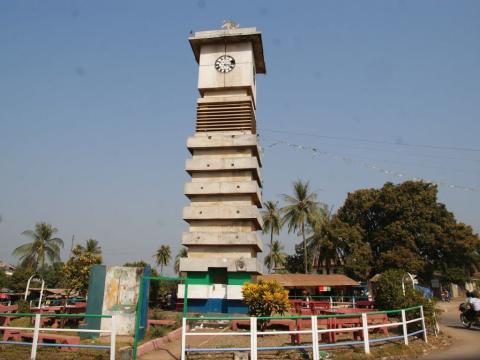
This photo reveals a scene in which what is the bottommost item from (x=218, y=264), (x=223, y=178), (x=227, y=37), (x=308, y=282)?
(x=308, y=282)

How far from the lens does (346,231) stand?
48.2 metres

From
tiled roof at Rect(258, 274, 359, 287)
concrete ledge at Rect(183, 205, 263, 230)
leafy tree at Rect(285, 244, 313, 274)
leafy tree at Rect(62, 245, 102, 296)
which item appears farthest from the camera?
leafy tree at Rect(285, 244, 313, 274)

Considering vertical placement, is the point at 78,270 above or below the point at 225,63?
below

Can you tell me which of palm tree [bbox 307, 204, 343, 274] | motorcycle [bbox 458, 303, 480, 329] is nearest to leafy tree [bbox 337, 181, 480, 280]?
palm tree [bbox 307, 204, 343, 274]

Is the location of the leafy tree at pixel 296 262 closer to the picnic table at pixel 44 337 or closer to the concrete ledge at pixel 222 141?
the concrete ledge at pixel 222 141

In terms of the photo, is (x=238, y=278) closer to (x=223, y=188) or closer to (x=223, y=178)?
(x=223, y=188)

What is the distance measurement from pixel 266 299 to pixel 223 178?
13.7 metres

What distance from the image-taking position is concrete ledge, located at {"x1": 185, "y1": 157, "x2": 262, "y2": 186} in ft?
94.0

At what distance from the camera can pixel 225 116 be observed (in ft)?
99.9

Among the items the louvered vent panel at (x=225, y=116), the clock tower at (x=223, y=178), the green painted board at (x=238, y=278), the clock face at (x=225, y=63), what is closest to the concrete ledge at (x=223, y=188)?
the clock tower at (x=223, y=178)

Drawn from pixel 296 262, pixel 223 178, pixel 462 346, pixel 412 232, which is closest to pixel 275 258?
pixel 296 262

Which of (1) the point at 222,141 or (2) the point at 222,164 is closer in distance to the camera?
(2) the point at 222,164

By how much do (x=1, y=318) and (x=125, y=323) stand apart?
5.40 metres

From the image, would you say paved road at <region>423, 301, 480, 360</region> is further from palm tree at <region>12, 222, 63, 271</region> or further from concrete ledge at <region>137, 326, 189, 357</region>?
palm tree at <region>12, 222, 63, 271</region>
